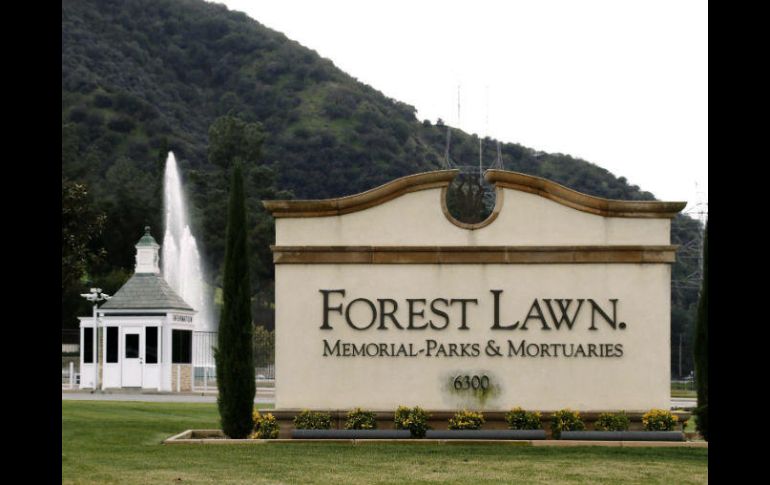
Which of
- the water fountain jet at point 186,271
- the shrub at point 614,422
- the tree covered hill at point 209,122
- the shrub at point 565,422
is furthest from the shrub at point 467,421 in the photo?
the tree covered hill at point 209,122

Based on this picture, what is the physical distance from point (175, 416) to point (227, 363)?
25.8 feet

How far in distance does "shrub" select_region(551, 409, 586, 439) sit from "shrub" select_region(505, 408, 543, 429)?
10.1 inches

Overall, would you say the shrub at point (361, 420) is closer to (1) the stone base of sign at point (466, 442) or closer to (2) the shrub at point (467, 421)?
(1) the stone base of sign at point (466, 442)

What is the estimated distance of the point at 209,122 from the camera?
334 ft

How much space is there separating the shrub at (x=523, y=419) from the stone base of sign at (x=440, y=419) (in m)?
0.17

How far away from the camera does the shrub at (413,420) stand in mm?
19156

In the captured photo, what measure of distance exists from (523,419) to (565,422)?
0.68 m

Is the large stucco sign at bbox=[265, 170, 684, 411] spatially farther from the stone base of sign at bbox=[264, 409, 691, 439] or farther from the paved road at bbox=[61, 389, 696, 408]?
the paved road at bbox=[61, 389, 696, 408]

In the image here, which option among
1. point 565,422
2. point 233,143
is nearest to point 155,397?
point 565,422

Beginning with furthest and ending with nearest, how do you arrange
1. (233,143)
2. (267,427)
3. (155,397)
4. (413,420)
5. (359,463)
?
(233,143) → (155,397) → (267,427) → (413,420) → (359,463)

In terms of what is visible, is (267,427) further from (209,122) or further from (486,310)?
(209,122)

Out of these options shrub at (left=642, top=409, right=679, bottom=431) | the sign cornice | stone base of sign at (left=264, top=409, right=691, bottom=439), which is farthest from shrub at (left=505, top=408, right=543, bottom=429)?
the sign cornice

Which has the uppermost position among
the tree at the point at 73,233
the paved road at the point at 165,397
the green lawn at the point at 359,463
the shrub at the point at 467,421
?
the tree at the point at 73,233
